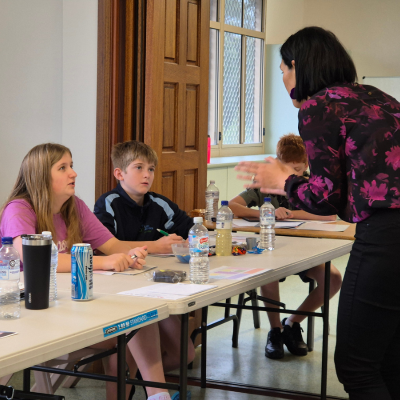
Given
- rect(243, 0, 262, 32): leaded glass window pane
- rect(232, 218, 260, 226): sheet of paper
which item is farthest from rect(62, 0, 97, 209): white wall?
rect(243, 0, 262, 32): leaded glass window pane

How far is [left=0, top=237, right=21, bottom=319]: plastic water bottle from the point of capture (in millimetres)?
1537

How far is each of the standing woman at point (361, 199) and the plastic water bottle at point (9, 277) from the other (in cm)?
82

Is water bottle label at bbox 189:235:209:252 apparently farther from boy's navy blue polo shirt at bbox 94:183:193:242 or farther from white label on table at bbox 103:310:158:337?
boy's navy blue polo shirt at bbox 94:183:193:242

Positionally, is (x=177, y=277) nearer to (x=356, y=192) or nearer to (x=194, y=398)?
(x=356, y=192)

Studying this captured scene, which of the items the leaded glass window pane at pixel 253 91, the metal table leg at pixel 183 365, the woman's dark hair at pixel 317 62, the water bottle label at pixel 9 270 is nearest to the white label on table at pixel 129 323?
the metal table leg at pixel 183 365

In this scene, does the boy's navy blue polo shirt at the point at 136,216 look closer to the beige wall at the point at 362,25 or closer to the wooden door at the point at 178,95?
the wooden door at the point at 178,95

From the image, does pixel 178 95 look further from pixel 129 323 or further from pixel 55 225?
pixel 129 323

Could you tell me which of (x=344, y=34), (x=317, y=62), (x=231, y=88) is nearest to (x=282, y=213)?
(x=317, y=62)

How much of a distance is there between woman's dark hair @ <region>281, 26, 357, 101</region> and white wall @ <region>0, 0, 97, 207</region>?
1773 mm

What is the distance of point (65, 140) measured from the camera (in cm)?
350

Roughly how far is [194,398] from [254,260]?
34.1 inches

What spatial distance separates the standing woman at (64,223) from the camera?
2.08m

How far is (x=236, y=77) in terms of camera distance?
716 cm

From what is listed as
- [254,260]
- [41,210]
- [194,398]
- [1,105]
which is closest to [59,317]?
[41,210]
